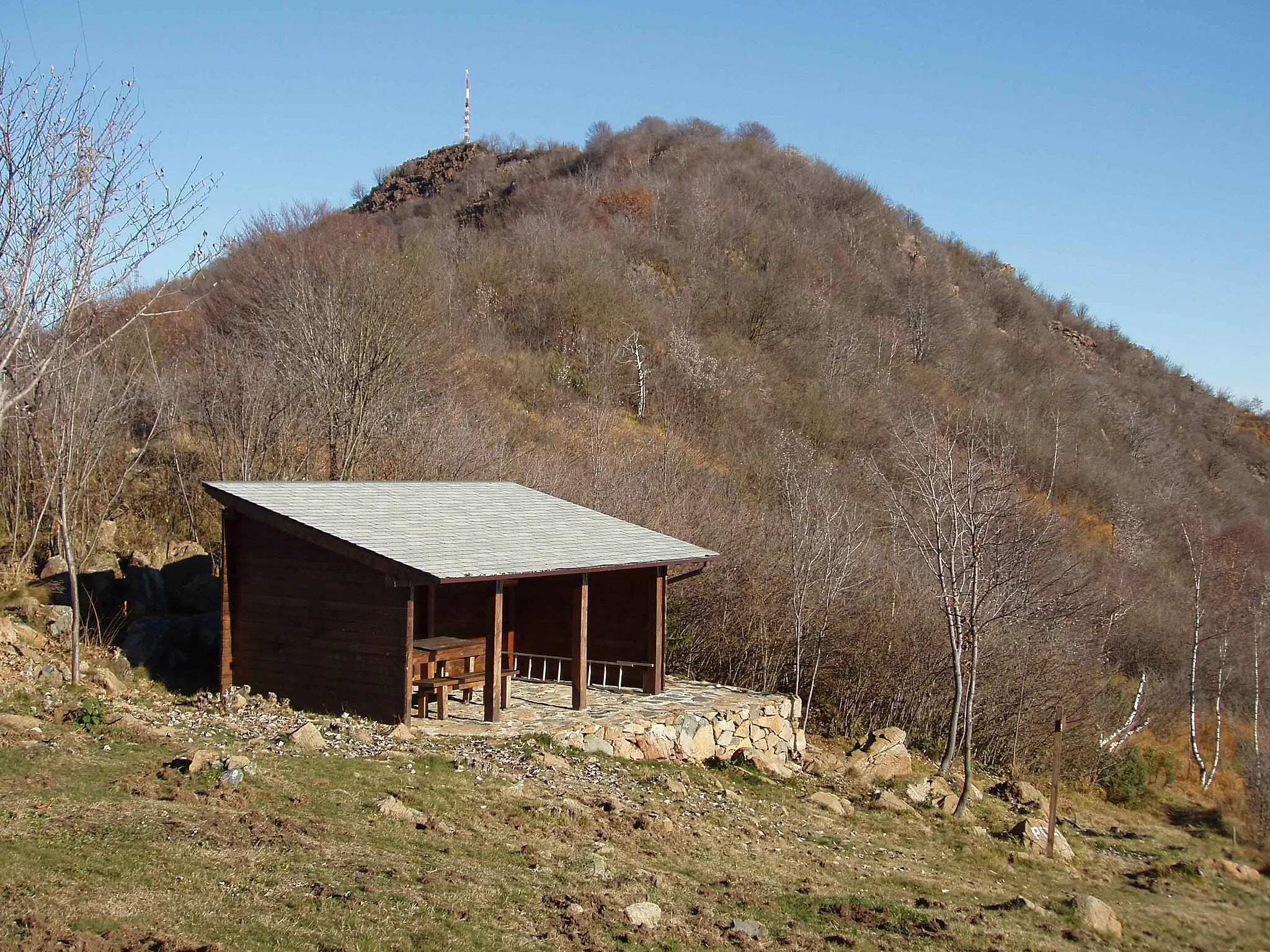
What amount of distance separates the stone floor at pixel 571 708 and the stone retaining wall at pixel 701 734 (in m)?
0.08

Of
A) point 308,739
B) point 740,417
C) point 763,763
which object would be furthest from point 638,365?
point 308,739

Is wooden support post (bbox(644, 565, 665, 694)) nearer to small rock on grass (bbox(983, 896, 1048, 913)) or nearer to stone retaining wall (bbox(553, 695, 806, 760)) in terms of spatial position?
stone retaining wall (bbox(553, 695, 806, 760))

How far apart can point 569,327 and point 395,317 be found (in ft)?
44.5

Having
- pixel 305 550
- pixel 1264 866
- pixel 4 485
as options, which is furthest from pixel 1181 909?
pixel 4 485

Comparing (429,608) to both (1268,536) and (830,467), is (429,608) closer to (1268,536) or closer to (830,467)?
(830,467)

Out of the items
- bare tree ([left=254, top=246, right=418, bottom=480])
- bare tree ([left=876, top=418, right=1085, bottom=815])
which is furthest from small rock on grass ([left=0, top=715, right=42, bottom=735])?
bare tree ([left=254, top=246, right=418, bottom=480])

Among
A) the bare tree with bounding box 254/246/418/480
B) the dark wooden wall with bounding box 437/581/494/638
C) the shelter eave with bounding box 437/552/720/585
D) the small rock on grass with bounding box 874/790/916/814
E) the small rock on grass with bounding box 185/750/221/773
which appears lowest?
the small rock on grass with bounding box 874/790/916/814

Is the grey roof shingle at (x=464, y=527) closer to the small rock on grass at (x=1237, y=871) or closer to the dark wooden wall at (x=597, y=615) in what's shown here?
the dark wooden wall at (x=597, y=615)

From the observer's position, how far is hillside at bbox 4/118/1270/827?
65.1 feet

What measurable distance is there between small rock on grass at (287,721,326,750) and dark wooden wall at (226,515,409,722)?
123 cm

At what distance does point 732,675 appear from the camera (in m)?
19.8

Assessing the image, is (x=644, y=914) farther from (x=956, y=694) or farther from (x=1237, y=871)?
(x=1237, y=871)

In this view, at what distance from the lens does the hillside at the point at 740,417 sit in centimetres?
1983

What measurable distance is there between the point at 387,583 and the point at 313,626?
1465mm
